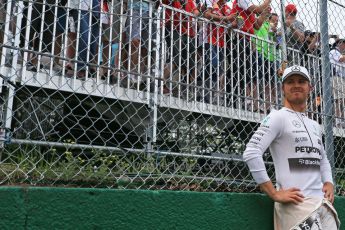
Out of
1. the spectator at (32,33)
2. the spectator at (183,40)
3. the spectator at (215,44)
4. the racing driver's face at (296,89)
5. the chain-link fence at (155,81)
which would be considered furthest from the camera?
the spectator at (215,44)

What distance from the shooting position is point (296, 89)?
2727 mm

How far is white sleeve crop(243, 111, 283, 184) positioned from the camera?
8.03 ft

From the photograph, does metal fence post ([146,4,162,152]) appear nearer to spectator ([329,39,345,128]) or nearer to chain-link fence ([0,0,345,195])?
chain-link fence ([0,0,345,195])

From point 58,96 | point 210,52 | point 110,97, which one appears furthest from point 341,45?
point 58,96

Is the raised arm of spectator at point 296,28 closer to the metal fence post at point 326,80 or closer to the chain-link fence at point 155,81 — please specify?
the chain-link fence at point 155,81

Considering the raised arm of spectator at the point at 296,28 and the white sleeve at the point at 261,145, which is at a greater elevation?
the raised arm of spectator at the point at 296,28

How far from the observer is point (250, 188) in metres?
3.38

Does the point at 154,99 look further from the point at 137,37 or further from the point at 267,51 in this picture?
the point at 267,51

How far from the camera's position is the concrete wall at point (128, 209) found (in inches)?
80.4

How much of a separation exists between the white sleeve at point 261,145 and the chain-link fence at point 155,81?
0.60 m

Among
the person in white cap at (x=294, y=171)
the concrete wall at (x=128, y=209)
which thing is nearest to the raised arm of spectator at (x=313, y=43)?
the person in white cap at (x=294, y=171)

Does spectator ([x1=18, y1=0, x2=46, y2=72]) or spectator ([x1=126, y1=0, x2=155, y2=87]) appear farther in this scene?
spectator ([x1=126, y1=0, x2=155, y2=87])

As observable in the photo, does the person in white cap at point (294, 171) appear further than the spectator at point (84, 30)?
No

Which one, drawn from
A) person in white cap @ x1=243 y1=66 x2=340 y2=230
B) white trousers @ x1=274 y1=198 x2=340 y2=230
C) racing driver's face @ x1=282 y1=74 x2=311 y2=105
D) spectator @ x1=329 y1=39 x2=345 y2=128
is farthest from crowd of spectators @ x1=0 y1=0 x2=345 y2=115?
white trousers @ x1=274 y1=198 x2=340 y2=230
